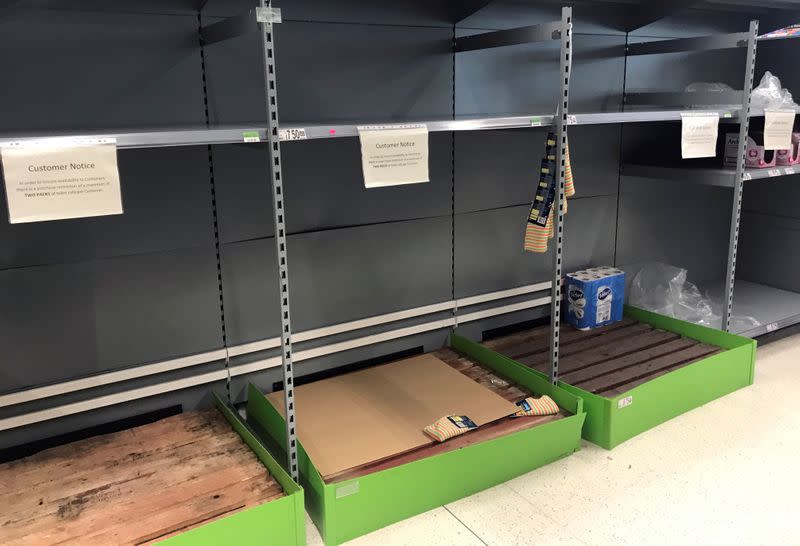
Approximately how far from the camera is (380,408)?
2.28m

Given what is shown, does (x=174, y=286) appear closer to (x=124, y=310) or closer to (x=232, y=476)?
(x=124, y=310)

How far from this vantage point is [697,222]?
3521 mm

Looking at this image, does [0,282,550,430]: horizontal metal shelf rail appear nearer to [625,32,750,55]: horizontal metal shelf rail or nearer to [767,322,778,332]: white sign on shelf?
[767,322,778,332]: white sign on shelf

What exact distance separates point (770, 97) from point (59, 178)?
2.83 m

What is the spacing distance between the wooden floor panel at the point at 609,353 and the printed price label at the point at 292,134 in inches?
51.6

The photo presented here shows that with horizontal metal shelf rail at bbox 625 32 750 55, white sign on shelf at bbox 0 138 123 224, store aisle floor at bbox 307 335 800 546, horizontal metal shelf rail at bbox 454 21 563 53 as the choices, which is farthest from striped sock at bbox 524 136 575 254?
white sign on shelf at bbox 0 138 123 224

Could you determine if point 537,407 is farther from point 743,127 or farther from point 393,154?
point 743,127

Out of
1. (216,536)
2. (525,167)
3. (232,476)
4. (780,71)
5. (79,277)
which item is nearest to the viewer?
(216,536)

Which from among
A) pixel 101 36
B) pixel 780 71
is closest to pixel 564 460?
pixel 101 36

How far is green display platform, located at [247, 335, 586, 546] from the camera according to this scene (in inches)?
70.1

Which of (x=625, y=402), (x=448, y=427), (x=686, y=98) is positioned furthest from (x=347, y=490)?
(x=686, y=98)

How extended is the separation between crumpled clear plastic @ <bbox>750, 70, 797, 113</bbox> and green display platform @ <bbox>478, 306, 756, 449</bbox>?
1.00m

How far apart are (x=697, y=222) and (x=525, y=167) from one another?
124 cm

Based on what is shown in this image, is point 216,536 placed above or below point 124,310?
below
